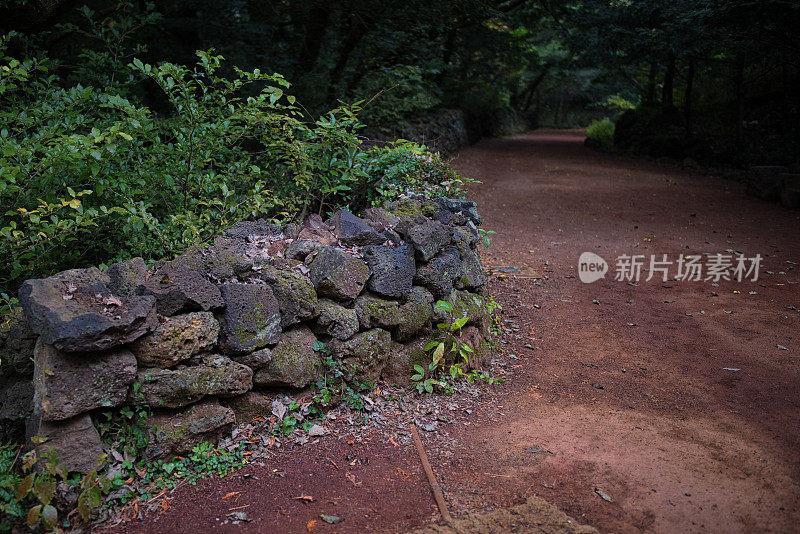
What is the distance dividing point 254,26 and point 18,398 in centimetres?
703

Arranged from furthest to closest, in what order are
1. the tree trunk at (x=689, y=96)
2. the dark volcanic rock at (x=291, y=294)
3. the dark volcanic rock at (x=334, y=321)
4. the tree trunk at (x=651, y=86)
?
A: the tree trunk at (x=651, y=86)
the tree trunk at (x=689, y=96)
the dark volcanic rock at (x=334, y=321)
the dark volcanic rock at (x=291, y=294)

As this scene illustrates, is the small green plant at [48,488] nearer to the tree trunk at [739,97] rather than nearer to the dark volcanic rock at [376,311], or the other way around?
the dark volcanic rock at [376,311]

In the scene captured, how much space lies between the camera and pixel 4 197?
328 centimetres

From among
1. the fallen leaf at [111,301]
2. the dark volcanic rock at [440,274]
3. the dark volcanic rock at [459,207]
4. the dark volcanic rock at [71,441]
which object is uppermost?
the dark volcanic rock at [459,207]

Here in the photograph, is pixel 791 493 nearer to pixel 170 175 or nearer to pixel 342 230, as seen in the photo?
pixel 342 230

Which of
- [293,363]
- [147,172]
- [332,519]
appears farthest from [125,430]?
[147,172]

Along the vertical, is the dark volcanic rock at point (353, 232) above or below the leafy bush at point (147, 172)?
below

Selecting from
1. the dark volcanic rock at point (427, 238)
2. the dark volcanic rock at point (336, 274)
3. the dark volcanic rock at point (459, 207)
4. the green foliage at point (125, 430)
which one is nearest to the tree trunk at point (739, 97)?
the dark volcanic rock at point (459, 207)

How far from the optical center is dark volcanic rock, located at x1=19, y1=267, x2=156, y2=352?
103 inches

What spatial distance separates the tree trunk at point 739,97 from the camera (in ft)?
43.3

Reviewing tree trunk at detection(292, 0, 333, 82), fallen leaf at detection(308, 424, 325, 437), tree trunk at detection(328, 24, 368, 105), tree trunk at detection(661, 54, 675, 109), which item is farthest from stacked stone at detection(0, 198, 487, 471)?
tree trunk at detection(661, 54, 675, 109)

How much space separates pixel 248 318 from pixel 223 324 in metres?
0.15

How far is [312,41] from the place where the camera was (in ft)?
29.8

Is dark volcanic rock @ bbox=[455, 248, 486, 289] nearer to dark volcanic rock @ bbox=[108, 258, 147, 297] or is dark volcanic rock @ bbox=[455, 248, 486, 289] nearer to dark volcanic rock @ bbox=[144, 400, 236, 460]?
dark volcanic rock @ bbox=[144, 400, 236, 460]
